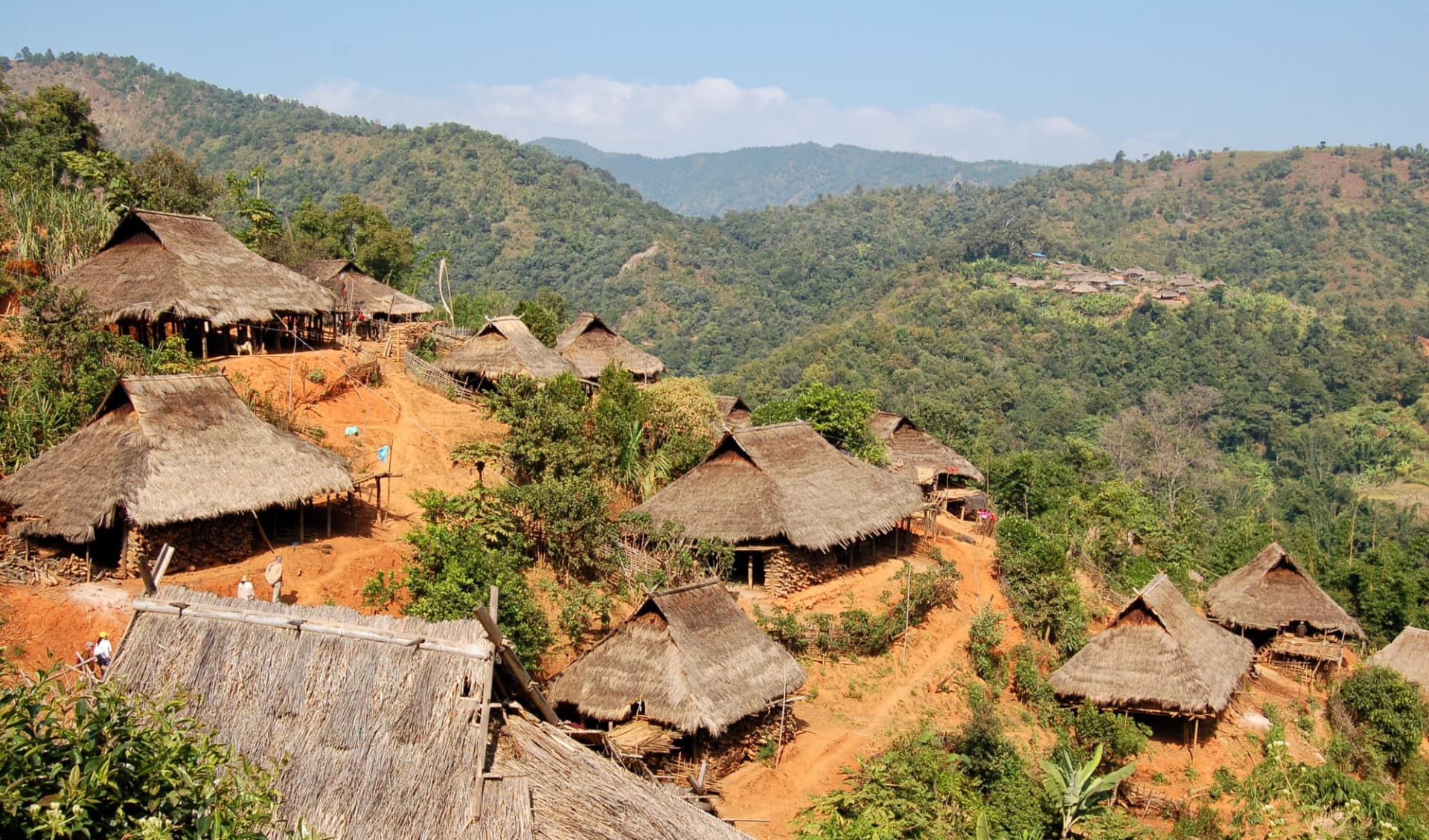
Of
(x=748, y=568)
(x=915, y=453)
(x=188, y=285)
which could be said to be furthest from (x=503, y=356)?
(x=915, y=453)

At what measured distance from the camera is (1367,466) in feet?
180

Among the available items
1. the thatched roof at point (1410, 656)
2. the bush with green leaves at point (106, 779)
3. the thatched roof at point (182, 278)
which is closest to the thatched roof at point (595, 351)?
the thatched roof at point (182, 278)

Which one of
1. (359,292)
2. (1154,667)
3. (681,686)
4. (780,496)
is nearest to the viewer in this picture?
(681,686)

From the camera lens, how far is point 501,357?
77.9 feet

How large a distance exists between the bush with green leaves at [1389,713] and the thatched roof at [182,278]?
2092 cm

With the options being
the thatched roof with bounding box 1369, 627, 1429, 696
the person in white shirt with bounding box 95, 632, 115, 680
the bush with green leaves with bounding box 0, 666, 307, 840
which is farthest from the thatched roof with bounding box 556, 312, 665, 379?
the bush with green leaves with bounding box 0, 666, 307, 840

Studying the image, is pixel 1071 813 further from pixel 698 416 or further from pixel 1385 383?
pixel 1385 383

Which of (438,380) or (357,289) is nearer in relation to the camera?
(438,380)

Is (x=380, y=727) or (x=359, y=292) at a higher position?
(x=359, y=292)

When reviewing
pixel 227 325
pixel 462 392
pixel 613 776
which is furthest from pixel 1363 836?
pixel 227 325

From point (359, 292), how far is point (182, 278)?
949 cm

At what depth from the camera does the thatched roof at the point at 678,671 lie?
476 inches

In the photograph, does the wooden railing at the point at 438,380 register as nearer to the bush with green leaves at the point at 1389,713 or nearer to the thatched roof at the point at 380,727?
the thatched roof at the point at 380,727

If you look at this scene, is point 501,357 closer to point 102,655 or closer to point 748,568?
point 748,568
